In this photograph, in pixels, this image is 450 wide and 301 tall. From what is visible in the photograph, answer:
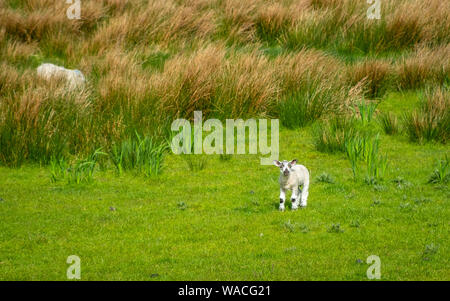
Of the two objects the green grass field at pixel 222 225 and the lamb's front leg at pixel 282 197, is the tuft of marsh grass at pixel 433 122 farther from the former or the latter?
the lamb's front leg at pixel 282 197

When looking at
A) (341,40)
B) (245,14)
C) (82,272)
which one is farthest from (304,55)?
(82,272)

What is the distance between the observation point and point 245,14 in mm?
18297

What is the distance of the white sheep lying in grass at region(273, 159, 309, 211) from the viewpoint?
7957 mm

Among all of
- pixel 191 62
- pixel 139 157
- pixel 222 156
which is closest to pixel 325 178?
pixel 222 156

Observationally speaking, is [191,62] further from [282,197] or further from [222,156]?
[282,197]

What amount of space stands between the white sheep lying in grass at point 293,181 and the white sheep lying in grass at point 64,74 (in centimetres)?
561

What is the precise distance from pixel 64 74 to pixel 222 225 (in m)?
6.58

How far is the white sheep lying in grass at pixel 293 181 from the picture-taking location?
7.96 metres

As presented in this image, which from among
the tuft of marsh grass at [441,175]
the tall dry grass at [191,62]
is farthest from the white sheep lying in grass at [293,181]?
the tall dry grass at [191,62]

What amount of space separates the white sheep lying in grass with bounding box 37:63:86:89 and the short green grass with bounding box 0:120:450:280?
2681 millimetres

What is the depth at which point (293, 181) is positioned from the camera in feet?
26.5

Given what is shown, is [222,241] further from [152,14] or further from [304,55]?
[152,14]

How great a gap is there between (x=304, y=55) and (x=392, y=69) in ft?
6.42

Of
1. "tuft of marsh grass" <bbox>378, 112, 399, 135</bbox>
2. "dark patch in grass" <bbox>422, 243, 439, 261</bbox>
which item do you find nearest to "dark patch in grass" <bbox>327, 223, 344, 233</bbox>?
"dark patch in grass" <bbox>422, 243, 439, 261</bbox>
